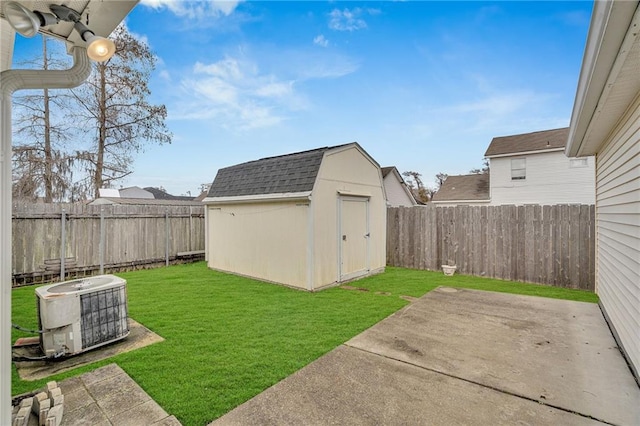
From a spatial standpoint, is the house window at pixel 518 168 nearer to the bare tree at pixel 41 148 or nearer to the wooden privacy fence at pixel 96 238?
the wooden privacy fence at pixel 96 238

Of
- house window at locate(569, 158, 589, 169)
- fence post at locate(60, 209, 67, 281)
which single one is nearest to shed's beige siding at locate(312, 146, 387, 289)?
fence post at locate(60, 209, 67, 281)

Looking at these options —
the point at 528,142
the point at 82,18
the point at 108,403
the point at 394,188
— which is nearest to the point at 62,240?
the point at 108,403

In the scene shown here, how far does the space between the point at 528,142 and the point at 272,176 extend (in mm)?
14467

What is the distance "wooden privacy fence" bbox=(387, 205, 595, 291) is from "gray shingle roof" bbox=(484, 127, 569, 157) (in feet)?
31.8

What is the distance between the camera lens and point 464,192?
58.6 ft

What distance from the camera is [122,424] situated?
2.10 m

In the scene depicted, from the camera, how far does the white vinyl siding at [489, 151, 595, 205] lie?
1338 centimetres

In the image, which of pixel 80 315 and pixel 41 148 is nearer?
pixel 80 315

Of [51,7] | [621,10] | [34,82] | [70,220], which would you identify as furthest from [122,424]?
[70,220]

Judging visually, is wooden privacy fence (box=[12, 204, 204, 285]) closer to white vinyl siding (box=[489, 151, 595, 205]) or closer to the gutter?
the gutter

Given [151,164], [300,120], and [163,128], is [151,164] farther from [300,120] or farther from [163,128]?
[300,120]

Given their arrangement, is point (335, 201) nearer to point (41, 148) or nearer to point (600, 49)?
point (600, 49)

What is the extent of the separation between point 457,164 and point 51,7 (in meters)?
26.3

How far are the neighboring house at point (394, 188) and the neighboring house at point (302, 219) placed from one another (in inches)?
442
